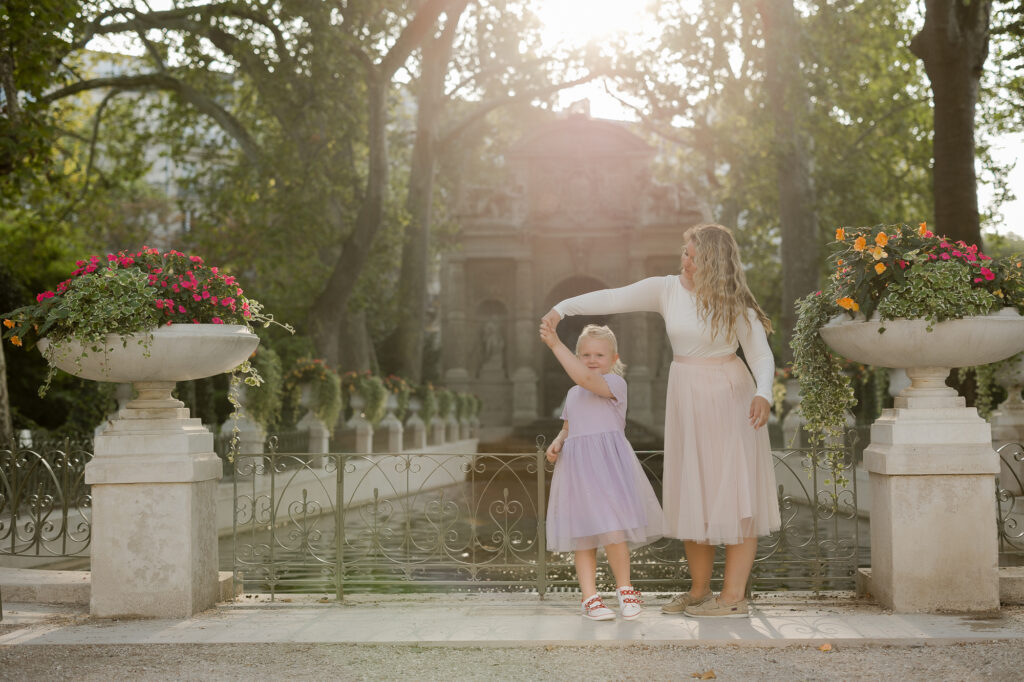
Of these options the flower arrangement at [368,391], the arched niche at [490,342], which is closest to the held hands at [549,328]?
the flower arrangement at [368,391]

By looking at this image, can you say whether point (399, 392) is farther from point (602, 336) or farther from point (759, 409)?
point (759, 409)

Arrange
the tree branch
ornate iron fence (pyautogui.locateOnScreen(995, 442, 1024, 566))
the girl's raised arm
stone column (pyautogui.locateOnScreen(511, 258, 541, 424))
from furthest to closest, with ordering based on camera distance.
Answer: stone column (pyautogui.locateOnScreen(511, 258, 541, 424)) → the tree branch → ornate iron fence (pyautogui.locateOnScreen(995, 442, 1024, 566)) → the girl's raised arm

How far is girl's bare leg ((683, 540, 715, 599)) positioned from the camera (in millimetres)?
5473

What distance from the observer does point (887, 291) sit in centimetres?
547

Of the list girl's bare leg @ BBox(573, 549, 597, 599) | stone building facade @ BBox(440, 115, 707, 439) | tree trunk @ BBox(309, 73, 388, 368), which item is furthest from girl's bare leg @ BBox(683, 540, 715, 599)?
stone building facade @ BBox(440, 115, 707, 439)

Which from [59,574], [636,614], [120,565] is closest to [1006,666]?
[636,614]

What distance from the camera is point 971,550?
17.9 feet

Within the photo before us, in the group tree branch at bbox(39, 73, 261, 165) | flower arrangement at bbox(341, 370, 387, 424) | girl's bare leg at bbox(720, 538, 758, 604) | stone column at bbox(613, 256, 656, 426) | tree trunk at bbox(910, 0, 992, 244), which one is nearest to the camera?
girl's bare leg at bbox(720, 538, 758, 604)

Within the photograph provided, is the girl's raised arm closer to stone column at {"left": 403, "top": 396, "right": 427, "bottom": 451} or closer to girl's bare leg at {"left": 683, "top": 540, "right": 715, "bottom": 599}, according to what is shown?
girl's bare leg at {"left": 683, "top": 540, "right": 715, "bottom": 599}

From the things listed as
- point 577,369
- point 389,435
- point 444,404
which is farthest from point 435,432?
point 577,369

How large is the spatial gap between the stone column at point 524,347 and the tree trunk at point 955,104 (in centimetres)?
2196

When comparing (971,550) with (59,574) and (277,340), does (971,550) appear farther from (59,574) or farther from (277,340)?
(277,340)

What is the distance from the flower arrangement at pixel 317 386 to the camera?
49.5ft

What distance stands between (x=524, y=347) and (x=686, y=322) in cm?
2800
